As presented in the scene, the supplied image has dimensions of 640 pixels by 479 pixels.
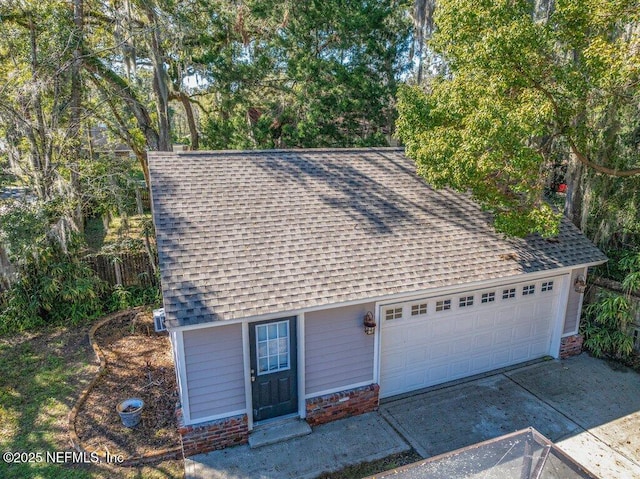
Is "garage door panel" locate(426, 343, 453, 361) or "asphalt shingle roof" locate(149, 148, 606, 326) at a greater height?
"asphalt shingle roof" locate(149, 148, 606, 326)

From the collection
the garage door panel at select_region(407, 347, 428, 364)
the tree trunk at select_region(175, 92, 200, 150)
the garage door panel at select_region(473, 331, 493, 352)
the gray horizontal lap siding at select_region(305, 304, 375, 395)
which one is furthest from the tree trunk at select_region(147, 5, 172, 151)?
the garage door panel at select_region(473, 331, 493, 352)

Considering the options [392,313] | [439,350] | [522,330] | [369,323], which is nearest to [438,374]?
[439,350]

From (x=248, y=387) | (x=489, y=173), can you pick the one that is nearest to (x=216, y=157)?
(x=248, y=387)

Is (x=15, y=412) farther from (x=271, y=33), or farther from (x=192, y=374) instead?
(x=271, y=33)

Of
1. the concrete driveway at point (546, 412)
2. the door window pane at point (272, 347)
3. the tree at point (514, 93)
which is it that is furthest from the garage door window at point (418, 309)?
the door window pane at point (272, 347)

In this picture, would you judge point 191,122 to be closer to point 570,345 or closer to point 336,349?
point 336,349

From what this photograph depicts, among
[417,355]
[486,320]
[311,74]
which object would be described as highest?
[311,74]

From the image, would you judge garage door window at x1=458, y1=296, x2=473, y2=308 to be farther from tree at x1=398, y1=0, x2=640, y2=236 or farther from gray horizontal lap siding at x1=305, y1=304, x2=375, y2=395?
gray horizontal lap siding at x1=305, y1=304, x2=375, y2=395
